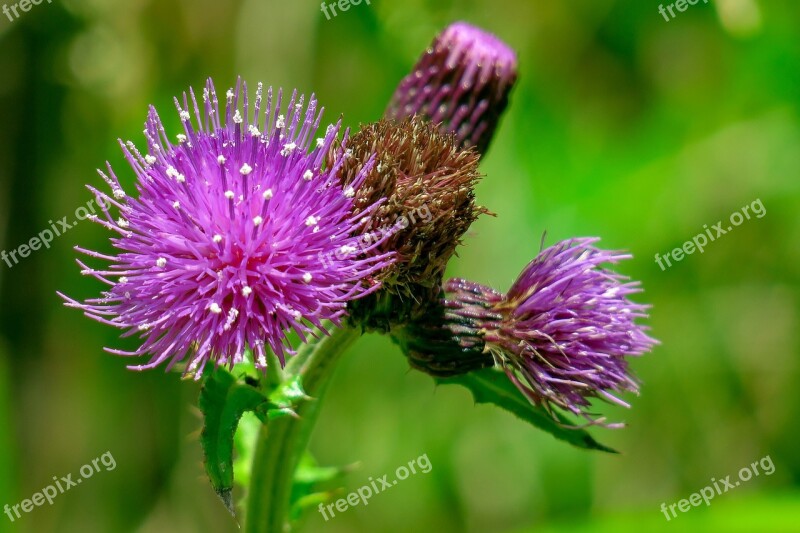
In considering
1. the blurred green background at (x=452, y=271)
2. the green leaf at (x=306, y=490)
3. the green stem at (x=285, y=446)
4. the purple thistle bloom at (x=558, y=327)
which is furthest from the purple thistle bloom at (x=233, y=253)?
the blurred green background at (x=452, y=271)

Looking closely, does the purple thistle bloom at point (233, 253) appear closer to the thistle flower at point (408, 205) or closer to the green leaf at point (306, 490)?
the thistle flower at point (408, 205)

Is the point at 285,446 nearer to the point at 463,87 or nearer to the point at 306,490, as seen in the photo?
the point at 306,490

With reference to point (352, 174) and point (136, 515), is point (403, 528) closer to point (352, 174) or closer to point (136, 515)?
point (136, 515)

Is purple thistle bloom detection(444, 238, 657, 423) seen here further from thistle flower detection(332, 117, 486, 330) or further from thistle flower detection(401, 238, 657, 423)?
thistle flower detection(332, 117, 486, 330)

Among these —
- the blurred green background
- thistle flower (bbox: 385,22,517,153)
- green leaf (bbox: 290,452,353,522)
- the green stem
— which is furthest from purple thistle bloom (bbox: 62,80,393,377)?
the blurred green background

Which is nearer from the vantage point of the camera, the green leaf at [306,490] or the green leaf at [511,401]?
the green leaf at [511,401]

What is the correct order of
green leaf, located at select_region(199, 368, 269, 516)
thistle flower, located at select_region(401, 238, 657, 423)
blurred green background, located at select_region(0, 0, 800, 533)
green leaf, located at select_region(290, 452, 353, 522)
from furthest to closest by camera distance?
1. blurred green background, located at select_region(0, 0, 800, 533)
2. green leaf, located at select_region(290, 452, 353, 522)
3. thistle flower, located at select_region(401, 238, 657, 423)
4. green leaf, located at select_region(199, 368, 269, 516)

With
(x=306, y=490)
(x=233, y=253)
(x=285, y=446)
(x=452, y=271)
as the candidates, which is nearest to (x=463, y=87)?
(x=233, y=253)
